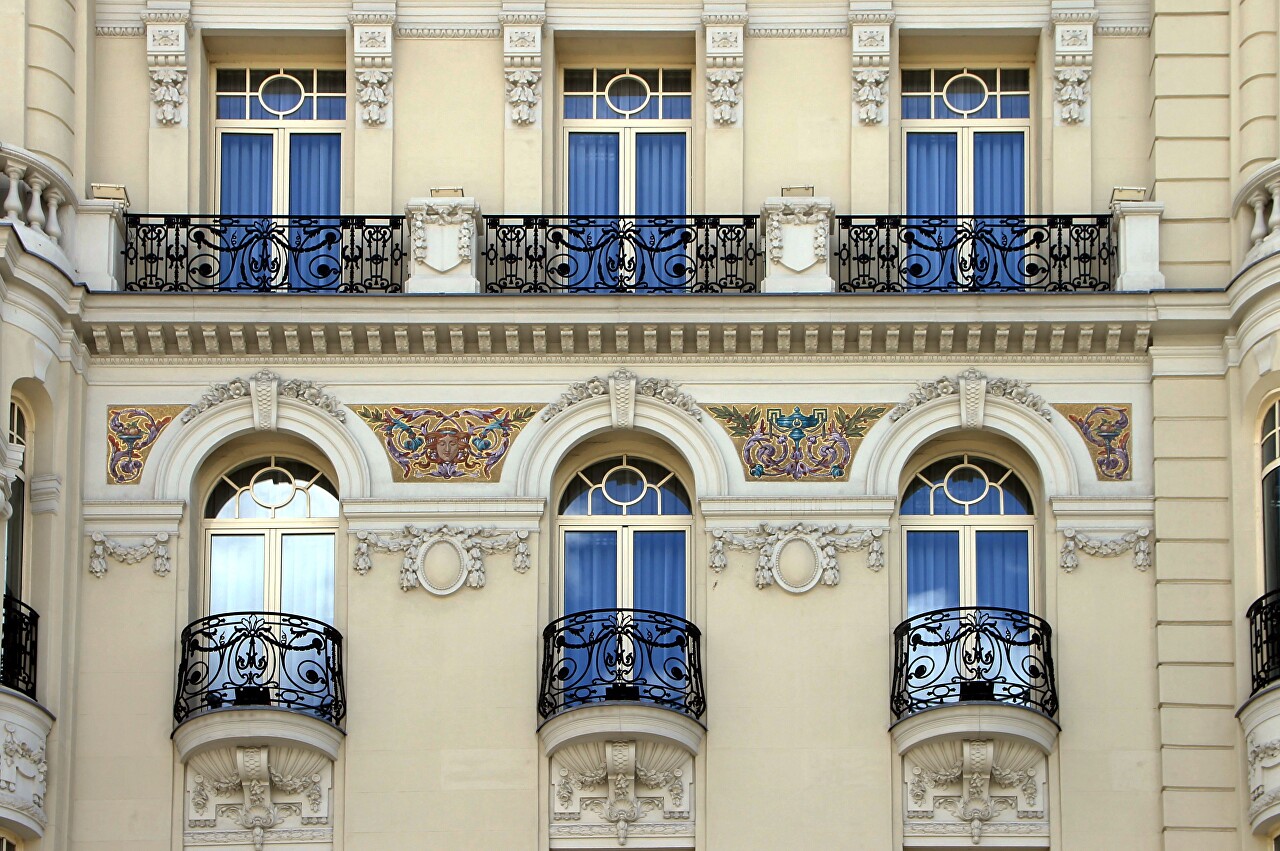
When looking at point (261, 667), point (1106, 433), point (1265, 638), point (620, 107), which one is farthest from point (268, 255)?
point (1265, 638)

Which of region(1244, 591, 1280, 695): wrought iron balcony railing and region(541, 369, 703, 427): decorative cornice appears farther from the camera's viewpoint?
region(541, 369, 703, 427): decorative cornice

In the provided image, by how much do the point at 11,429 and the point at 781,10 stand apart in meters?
7.93

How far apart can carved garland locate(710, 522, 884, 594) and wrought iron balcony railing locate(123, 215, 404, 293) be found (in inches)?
148

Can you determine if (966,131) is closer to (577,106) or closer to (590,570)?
(577,106)

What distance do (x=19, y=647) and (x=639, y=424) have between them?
18.4ft

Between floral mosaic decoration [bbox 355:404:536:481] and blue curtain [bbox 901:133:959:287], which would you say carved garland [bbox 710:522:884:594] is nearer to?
floral mosaic decoration [bbox 355:404:536:481]

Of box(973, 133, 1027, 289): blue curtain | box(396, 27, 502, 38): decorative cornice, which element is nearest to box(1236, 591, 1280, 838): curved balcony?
box(973, 133, 1027, 289): blue curtain

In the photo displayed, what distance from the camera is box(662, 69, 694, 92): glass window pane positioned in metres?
30.3

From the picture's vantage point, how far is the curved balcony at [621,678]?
27.0 metres

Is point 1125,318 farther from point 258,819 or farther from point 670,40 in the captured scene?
point 258,819

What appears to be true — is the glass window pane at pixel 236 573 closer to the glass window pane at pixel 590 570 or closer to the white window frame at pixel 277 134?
the glass window pane at pixel 590 570

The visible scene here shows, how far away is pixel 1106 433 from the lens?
28.4 meters

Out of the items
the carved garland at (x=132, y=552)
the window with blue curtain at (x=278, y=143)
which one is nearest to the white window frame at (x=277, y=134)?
the window with blue curtain at (x=278, y=143)

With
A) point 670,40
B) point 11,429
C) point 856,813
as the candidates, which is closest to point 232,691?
point 11,429
